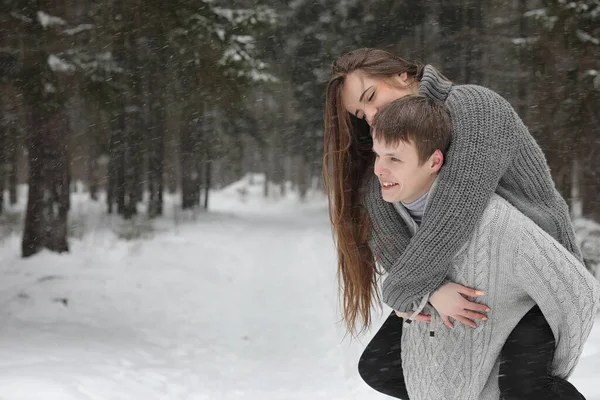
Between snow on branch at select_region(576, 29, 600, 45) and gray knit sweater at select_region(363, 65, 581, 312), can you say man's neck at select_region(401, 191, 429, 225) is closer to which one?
gray knit sweater at select_region(363, 65, 581, 312)

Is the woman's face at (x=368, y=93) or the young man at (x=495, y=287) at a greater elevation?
the woman's face at (x=368, y=93)

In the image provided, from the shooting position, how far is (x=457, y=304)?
2.03m

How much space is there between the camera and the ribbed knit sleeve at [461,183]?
6.38 ft

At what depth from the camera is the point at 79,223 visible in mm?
15172

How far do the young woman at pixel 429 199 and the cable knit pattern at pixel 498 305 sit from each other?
5 centimetres

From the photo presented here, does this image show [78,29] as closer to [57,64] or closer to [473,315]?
[57,64]

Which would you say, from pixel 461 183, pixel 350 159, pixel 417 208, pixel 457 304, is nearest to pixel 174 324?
pixel 350 159

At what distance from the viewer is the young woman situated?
1971 millimetres

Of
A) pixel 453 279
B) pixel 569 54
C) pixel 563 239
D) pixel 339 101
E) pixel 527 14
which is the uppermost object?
pixel 527 14

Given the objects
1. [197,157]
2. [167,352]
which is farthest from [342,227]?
[197,157]

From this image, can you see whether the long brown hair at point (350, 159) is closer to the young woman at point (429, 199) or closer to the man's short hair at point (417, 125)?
the young woman at point (429, 199)

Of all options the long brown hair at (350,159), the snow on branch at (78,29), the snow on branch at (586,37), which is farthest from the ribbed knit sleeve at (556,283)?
the snow on branch at (78,29)

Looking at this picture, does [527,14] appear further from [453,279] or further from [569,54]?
[453,279]

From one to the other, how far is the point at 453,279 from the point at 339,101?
0.79 metres
